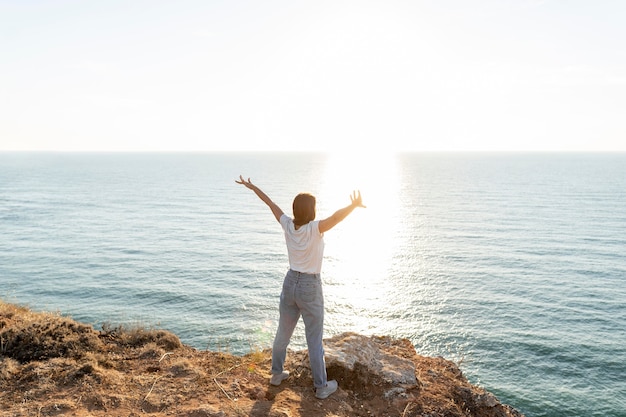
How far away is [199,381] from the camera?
288 inches

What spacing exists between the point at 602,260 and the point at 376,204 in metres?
61.8

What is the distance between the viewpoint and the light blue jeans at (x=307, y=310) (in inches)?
247

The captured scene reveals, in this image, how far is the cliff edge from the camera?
21.4ft

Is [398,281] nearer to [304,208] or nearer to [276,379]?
[276,379]

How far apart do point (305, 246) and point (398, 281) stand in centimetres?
4434

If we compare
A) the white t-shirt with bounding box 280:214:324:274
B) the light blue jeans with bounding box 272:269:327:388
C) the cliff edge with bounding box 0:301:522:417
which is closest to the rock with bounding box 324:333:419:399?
the cliff edge with bounding box 0:301:522:417

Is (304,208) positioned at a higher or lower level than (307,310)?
higher

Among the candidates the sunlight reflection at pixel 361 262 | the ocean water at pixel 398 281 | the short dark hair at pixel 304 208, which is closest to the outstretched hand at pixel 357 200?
the short dark hair at pixel 304 208

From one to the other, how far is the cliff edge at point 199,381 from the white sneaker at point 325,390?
0.30 feet

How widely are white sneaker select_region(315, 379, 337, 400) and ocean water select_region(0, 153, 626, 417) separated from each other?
3.51 metres

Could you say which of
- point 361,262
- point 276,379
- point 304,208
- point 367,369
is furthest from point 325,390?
point 361,262

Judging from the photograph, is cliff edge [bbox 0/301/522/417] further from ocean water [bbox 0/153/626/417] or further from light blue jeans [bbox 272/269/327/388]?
ocean water [bbox 0/153/626/417]

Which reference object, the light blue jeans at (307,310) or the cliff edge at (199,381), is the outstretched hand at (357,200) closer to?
the light blue jeans at (307,310)

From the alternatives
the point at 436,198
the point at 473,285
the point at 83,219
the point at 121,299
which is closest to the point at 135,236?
the point at 83,219
